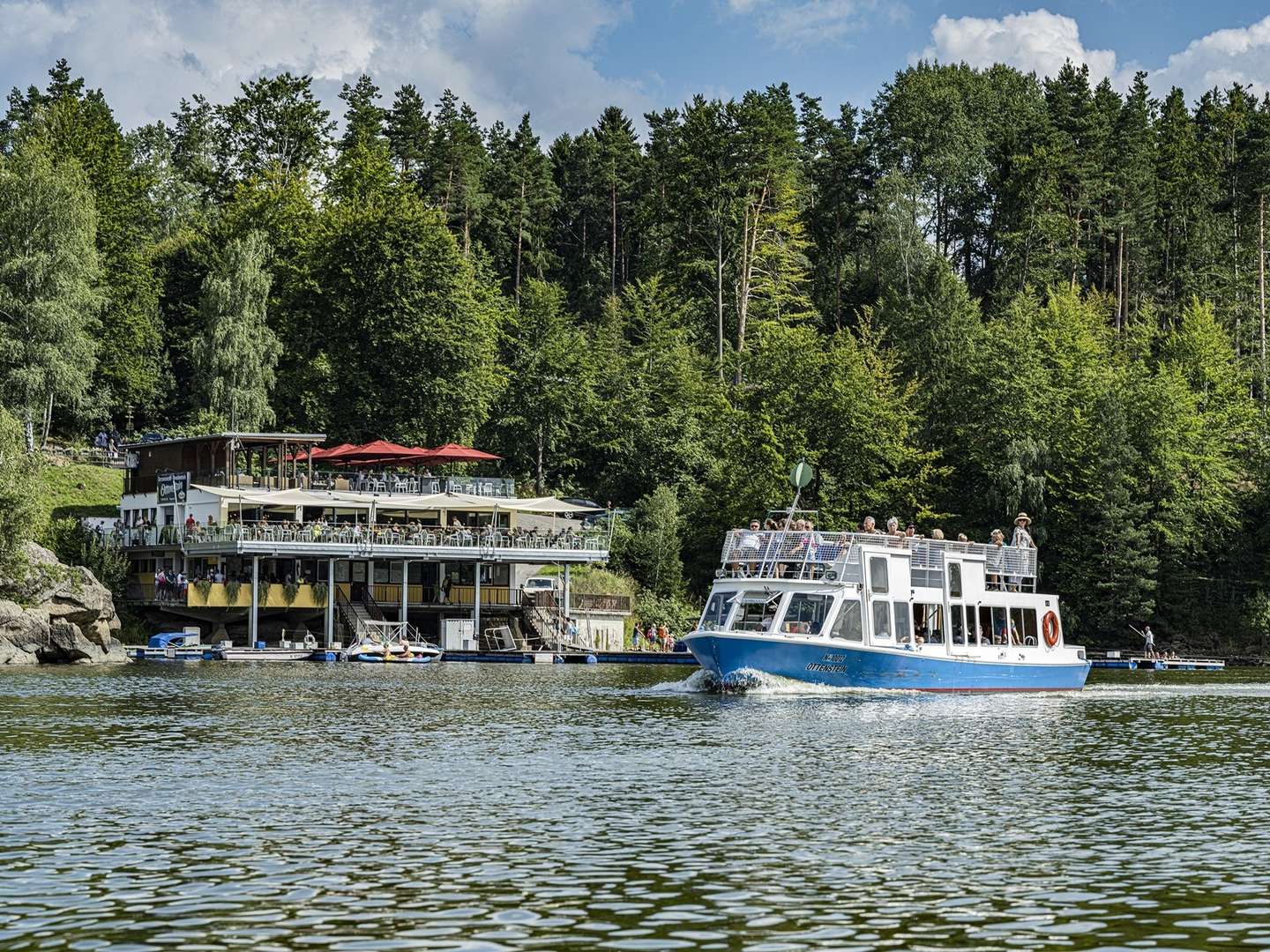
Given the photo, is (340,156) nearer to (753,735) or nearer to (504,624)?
(504,624)


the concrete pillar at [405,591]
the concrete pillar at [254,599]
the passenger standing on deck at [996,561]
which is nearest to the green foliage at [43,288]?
the concrete pillar at [254,599]

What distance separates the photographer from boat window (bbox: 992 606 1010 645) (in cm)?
5712

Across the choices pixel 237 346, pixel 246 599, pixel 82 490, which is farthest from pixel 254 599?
pixel 237 346

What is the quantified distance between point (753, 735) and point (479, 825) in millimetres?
14765

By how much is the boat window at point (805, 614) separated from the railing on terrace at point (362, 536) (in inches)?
1073

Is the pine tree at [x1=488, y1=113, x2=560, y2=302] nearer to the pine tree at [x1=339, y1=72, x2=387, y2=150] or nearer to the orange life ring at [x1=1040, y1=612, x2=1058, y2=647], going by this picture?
the pine tree at [x1=339, y1=72, x2=387, y2=150]

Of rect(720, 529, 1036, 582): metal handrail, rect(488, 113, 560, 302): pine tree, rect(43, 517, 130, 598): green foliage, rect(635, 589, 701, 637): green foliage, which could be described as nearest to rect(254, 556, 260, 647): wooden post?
rect(43, 517, 130, 598): green foliage

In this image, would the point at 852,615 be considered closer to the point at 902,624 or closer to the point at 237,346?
the point at 902,624

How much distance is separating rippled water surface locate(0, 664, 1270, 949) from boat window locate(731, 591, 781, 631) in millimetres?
5992

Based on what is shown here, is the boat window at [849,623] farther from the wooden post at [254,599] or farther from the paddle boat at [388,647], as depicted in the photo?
the wooden post at [254,599]

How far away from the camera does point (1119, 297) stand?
115062 millimetres

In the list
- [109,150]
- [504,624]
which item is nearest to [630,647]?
[504,624]

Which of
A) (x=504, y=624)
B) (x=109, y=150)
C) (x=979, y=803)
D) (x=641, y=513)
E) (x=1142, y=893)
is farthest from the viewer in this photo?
(x=109, y=150)

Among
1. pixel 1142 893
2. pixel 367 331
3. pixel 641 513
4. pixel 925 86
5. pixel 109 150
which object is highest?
pixel 925 86
